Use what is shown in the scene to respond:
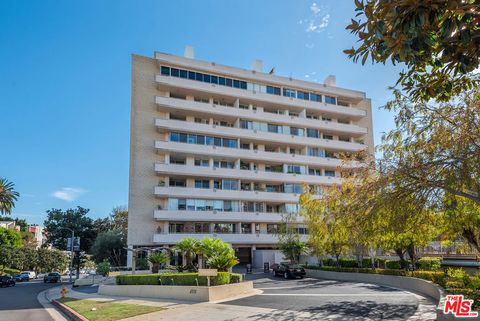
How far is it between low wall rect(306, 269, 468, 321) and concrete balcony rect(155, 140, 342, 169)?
17.3 meters

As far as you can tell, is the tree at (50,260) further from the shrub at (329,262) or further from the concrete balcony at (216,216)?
the shrub at (329,262)

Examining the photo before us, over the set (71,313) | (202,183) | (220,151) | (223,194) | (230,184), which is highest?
(220,151)

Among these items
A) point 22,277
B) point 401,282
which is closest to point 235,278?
point 401,282

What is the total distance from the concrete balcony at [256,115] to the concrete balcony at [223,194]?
31.8 feet

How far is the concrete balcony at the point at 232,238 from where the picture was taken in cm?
4181

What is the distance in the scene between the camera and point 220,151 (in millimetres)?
46688

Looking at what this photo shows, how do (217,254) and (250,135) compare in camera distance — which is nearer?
(217,254)

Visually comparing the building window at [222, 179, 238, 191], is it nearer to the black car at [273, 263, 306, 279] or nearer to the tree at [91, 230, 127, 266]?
the black car at [273, 263, 306, 279]

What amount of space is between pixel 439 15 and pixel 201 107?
41.7 meters

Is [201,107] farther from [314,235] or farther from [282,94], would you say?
[314,235]

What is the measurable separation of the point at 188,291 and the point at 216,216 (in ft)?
82.0

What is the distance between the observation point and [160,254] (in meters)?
27.1

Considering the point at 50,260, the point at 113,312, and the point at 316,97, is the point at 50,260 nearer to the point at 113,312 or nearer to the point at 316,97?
the point at 316,97

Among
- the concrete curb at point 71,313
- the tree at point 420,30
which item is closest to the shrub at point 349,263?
the concrete curb at point 71,313
